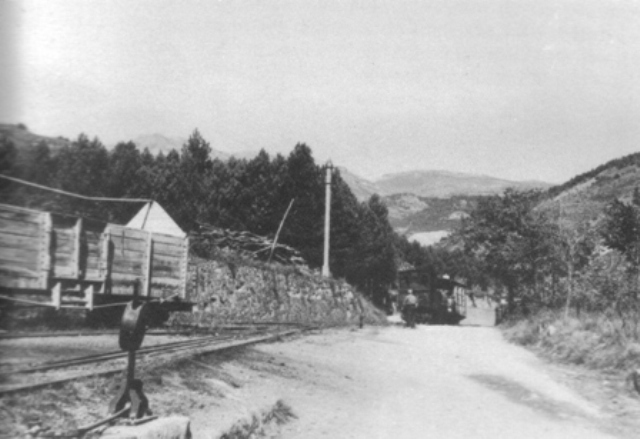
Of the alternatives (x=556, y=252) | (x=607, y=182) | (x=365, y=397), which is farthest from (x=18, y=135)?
(x=607, y=182)

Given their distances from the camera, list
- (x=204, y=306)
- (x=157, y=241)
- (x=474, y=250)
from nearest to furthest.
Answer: (x=157, y=241) → (x=204, y=306) → (x=474, y=250)

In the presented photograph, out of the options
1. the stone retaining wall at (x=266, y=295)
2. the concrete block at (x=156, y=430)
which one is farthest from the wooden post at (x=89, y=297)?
the stone retaining wall at (x=266, y=295)

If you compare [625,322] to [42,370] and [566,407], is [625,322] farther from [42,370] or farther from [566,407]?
[42,370]

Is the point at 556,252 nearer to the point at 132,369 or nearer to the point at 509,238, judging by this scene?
the point at 509,238

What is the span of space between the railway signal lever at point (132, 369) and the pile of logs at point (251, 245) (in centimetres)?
1950

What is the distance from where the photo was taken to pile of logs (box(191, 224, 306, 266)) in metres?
26.3

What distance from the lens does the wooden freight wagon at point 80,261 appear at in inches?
247

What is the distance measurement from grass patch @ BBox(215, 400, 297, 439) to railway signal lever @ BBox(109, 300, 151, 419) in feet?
3.57

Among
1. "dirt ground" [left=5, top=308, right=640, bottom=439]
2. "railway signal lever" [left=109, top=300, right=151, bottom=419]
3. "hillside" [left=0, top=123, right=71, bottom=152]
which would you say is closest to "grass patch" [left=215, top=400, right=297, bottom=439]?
"dirt ground" [left=5, top=308, right=640, bottom=439]

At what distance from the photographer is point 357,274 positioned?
42562 mm

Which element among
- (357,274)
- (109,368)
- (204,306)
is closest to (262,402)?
(109,368)

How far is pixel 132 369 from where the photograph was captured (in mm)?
5574

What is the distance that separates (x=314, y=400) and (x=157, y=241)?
11.4 ft

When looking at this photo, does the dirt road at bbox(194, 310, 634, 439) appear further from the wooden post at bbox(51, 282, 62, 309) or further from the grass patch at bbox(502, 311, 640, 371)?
the wooden post at bbox(51, 282, 62, 309)
